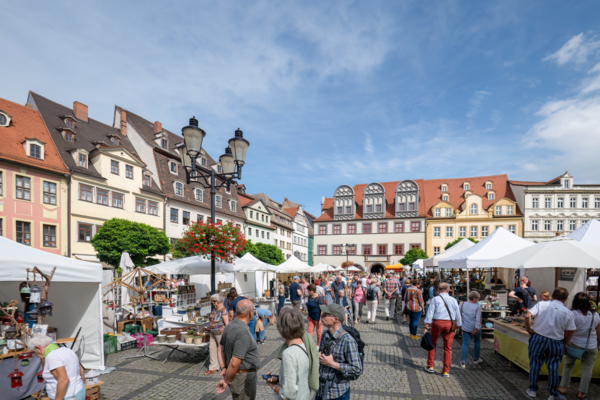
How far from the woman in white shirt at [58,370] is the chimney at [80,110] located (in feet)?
102

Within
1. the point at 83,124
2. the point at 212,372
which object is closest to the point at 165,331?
the point at 212,372

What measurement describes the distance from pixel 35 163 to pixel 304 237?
48157mm

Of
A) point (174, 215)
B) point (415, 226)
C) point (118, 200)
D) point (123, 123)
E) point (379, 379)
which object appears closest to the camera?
point (379, 379)

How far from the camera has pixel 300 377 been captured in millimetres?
3150

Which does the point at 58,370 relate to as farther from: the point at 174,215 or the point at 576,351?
the point at 174,215

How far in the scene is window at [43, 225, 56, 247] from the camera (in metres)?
22.6

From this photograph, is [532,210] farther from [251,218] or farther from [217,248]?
[217,248]

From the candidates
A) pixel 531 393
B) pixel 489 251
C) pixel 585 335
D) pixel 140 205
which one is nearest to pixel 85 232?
pixel 140 205

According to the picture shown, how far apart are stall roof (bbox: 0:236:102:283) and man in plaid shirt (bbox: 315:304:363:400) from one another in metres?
5.38

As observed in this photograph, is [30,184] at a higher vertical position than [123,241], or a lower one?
higher

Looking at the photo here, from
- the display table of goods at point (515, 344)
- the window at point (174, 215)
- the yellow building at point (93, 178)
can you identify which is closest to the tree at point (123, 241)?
the yellow building at point (93, 178)

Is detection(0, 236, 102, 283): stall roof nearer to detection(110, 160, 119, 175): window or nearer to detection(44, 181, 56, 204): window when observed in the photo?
detection(44, 181, 56, 204): window

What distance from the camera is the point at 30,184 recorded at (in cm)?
2197

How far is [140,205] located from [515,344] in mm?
28246
